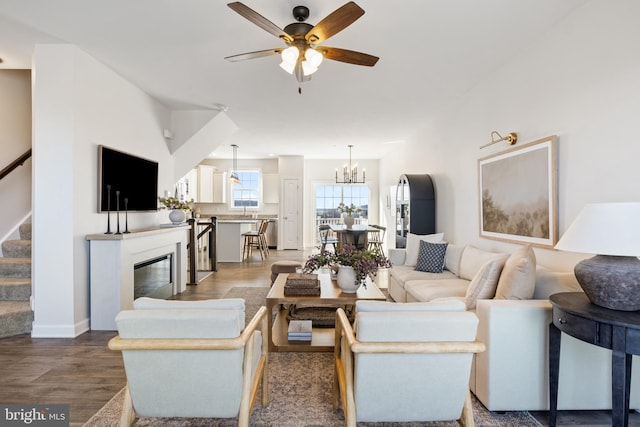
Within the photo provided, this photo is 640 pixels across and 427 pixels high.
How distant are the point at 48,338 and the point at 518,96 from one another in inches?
194

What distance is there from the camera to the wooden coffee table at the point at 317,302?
8.89 feet

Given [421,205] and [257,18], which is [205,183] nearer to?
[421,205]

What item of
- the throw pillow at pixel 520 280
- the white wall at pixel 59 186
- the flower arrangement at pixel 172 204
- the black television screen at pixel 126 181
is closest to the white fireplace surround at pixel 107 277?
the white wall at pixel 59 186

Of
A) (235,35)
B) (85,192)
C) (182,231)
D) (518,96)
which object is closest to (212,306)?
(235,35)

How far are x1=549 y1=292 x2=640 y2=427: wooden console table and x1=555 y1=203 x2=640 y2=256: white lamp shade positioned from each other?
0.96 feet

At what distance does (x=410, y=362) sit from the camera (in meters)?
1.54

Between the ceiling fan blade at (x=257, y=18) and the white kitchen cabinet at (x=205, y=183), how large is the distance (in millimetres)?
7716

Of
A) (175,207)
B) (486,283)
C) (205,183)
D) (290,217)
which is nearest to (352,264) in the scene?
(486,283)

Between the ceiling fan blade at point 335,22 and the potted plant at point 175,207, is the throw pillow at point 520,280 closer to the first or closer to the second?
the ceiling fan blade at point 335,22

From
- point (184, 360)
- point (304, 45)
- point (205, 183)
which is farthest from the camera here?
point (205, 183)

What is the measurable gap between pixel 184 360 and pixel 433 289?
2.38 m

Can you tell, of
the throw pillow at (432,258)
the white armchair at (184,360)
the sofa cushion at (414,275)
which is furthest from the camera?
the throw pillow at (432,258)

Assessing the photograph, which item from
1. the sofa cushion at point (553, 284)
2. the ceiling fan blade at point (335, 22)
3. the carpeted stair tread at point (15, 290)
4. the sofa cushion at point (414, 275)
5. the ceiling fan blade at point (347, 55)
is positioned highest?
the ceiling fan blade at point (335, 22)

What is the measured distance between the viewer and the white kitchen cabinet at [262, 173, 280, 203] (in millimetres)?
10195
